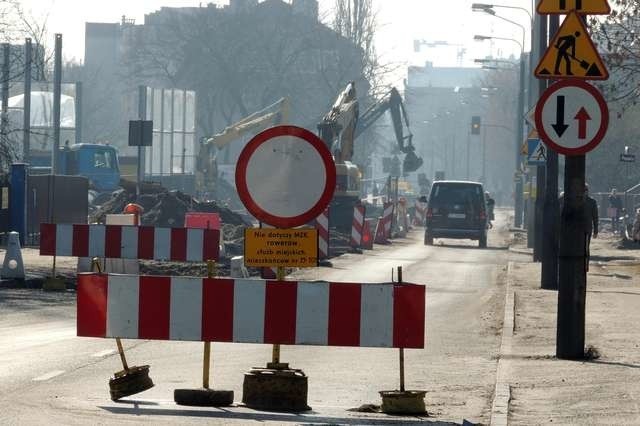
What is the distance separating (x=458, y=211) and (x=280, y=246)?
3851 cm

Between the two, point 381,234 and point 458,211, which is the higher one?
point 458,211

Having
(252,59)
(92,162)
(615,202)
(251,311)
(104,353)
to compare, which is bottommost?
(104,353)

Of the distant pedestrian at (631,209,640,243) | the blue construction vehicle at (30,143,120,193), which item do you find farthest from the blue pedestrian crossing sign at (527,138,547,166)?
the blue construction vehicle at (30,143,120,193)

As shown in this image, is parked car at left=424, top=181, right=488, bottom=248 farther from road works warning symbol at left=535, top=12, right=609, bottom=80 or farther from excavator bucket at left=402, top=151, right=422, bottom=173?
road works warning symbol at left=535, top=12, right=609, bottom=80

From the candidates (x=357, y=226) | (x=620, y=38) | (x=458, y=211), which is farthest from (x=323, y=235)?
(x=458, y=211)

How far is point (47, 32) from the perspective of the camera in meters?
73.1

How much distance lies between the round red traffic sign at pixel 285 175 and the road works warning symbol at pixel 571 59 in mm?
3304

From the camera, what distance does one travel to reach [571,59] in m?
13.6

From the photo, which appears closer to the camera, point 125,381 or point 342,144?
point 125,381

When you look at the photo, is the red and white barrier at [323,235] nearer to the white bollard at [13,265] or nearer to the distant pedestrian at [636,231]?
the white bollard at [13,265]

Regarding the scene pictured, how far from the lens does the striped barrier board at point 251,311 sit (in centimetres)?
1055

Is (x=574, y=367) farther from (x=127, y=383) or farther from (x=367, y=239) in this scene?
(x=367, y=239)

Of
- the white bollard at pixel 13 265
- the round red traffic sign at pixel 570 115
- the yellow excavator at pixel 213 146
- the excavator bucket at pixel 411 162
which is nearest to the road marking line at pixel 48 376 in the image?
the round red traffic sign at pixel 570 115

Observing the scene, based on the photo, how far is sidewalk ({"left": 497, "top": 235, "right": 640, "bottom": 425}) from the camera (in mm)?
10922
